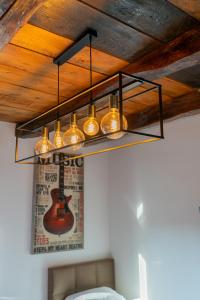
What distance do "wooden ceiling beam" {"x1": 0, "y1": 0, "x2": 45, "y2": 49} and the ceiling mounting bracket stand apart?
0.41m

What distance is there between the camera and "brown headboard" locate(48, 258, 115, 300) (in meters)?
2.83

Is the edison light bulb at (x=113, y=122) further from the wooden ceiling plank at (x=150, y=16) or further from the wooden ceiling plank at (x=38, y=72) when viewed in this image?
the wooden ceiling plank at (x=38, y=72)

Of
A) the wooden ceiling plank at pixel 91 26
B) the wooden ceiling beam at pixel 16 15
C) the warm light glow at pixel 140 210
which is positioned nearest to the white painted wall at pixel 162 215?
the warm light glow at pixel 140 210

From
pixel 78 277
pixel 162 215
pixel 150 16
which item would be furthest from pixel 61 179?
pixel 150 16

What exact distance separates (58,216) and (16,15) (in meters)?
2.36

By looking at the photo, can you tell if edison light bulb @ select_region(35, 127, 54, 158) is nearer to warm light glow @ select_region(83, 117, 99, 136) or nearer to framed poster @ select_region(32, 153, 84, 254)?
warm light glow @ select_region(83, 117, 99, 136)

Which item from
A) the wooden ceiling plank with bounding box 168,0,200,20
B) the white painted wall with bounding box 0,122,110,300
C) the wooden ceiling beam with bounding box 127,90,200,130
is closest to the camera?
the wooden ceiling plank with bounding box 168,0,200,20

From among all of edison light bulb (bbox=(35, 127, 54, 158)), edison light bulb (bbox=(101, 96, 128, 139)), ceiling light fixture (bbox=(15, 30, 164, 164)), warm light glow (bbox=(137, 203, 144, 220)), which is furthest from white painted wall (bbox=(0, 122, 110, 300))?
edison light bulb (bbox=(101, 96, 128, 139))

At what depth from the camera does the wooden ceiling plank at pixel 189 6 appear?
4.03 feet

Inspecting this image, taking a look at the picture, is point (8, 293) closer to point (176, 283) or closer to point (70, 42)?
point (176, 283)

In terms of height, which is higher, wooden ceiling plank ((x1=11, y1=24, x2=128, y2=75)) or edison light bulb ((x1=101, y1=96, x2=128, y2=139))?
wooden ceiling plank ((x1=11, y1=24, x2=128, y2=75))

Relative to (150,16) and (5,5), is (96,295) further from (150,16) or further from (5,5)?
(5,5)

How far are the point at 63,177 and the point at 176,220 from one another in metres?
1.29

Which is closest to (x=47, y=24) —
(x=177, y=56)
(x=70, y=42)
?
(x=70, y=42)
